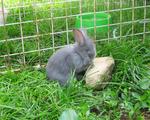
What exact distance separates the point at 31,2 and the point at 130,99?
211 cm

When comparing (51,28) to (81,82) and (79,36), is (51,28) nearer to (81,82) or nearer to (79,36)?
(79,36)

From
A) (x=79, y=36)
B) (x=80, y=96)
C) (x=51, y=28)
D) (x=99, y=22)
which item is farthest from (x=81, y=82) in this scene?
(x=99, y=22)

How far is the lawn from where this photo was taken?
2881mm

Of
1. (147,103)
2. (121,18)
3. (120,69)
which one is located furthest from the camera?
(121,18)

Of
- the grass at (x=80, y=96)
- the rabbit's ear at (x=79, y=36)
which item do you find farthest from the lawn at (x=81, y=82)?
the rabbit's ear at (x=79, y=36)

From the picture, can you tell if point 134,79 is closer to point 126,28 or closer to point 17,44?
point 126,28

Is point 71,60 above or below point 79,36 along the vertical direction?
below

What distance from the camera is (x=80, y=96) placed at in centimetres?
310

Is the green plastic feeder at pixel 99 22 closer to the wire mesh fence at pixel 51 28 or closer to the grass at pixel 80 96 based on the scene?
the wire mesh fence at pixel 51 28

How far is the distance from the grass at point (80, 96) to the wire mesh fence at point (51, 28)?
0.30 meters

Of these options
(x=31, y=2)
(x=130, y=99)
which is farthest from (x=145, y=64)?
(x=31, y=2)

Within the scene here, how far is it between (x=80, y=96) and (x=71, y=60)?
0.36m

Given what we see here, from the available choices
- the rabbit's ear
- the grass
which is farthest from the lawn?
the rabbit's ear

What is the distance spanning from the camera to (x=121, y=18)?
13.5 feet
